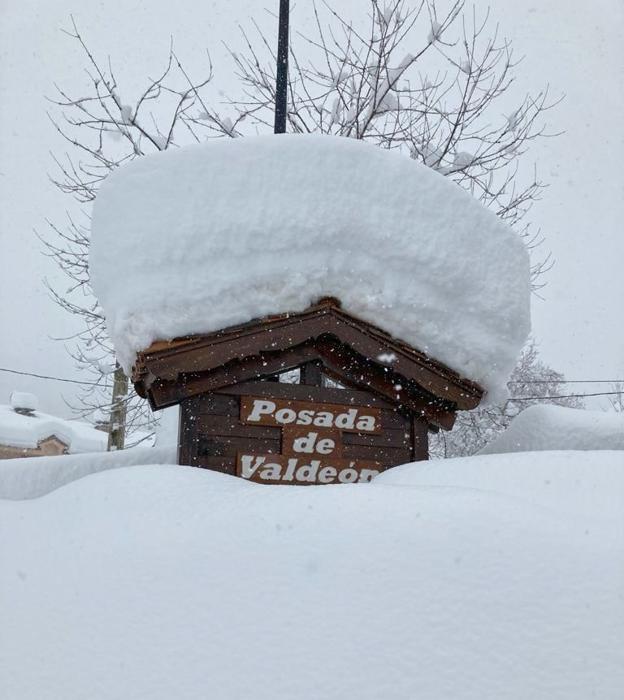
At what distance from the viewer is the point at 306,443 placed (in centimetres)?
444

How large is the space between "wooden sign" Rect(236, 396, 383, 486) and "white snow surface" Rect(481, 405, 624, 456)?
4.21 feet

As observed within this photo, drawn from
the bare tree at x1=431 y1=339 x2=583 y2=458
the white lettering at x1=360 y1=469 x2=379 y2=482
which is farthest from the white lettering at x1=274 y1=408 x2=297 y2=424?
the bare tree at x1=431 y1=339 x2=583 y2=458

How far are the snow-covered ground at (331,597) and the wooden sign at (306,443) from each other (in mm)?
1757

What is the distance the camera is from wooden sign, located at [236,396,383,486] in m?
4.34

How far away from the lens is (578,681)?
176cm

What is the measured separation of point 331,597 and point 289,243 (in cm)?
240

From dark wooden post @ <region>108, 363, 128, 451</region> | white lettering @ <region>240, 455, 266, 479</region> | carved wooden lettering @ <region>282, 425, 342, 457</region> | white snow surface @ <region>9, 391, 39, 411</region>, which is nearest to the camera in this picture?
white lettering @ <region>240, 455, 266, 479</region>

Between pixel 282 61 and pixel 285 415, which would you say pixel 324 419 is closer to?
pixel 285 415

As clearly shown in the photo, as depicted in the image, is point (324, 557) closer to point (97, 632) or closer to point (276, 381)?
point (97, 632)

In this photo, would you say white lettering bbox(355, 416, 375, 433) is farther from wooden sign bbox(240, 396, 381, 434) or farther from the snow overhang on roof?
the snow overhang on roof

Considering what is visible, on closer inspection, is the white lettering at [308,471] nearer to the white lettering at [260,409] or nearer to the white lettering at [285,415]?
the white lettering at [285,415]

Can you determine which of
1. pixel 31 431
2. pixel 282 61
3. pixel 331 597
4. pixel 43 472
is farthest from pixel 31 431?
pixel 331 597

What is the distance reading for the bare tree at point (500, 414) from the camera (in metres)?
14.3

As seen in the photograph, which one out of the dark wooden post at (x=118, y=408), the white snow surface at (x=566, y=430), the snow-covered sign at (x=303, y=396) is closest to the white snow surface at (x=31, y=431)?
the dark wooden post at (x=118, y=408)
